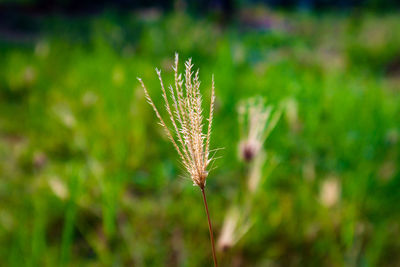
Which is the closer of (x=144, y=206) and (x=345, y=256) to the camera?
(x=345, y=256)

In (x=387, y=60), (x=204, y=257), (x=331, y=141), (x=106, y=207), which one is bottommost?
(x=387, y=60)

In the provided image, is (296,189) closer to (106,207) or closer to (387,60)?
(106,207)

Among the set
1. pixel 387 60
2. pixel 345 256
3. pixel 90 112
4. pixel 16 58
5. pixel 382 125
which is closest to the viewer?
pixel 345 256

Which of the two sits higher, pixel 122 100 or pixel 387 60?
pixel 122 100

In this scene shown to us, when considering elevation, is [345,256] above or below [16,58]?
below

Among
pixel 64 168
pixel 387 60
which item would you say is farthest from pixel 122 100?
pixel 387 60

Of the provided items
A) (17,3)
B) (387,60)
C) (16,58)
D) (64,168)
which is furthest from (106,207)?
(17,3)

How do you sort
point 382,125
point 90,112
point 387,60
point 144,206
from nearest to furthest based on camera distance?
point 144,206, point 382,125, point 90,112, point 387,60

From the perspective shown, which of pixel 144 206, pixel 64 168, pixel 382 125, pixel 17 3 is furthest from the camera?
pixel 17 3

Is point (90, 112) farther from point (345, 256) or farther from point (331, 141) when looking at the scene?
point (345, 256)
